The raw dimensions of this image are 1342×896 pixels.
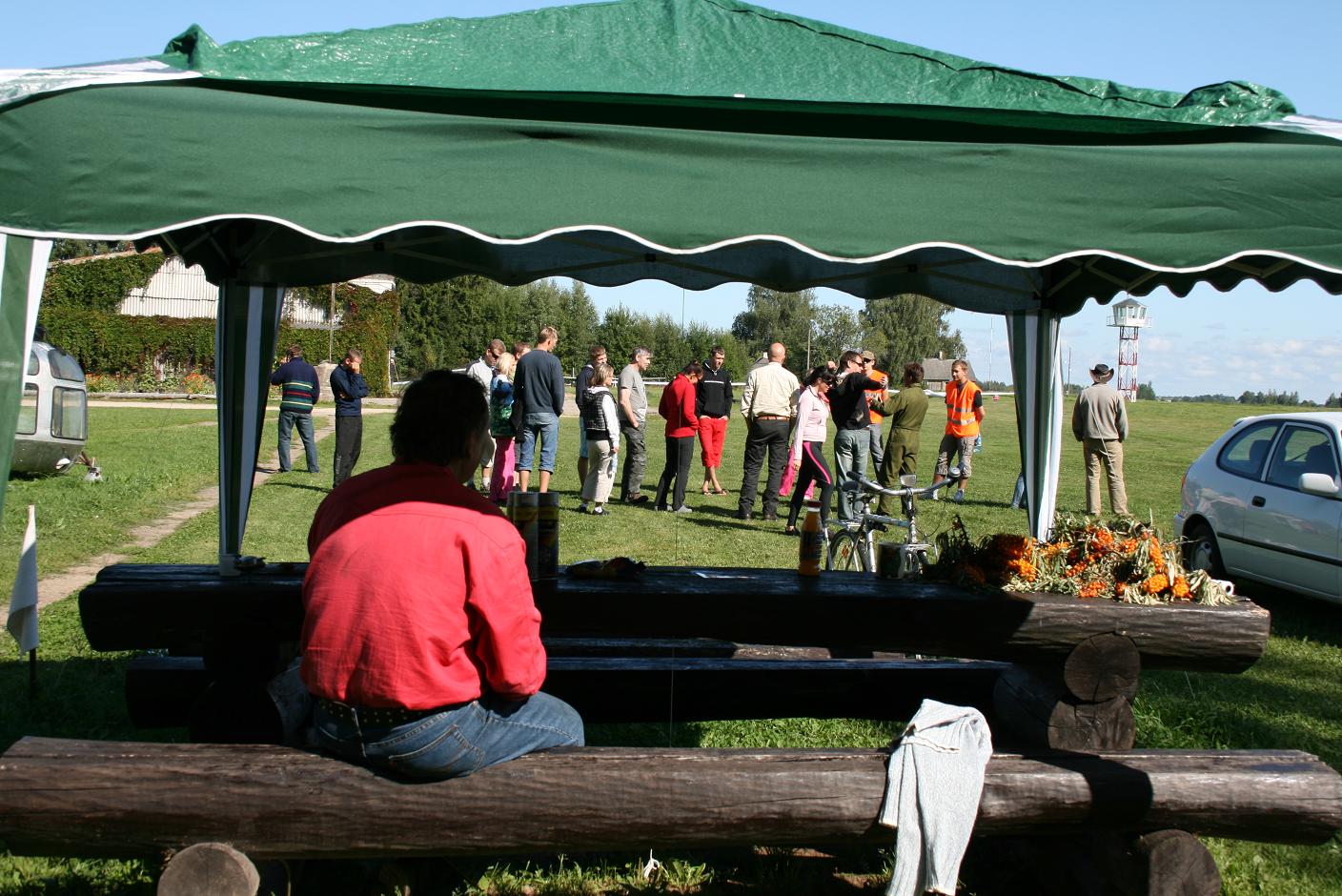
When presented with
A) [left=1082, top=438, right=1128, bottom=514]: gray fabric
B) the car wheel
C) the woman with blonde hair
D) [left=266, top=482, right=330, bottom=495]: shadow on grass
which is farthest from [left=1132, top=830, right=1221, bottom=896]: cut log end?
[left=266, top=482, right=330, bottom=495]: shadow on grass

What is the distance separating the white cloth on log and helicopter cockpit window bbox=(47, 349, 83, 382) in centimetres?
1309

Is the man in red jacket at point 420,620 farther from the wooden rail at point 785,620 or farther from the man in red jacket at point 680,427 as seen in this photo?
the man in red jacket at point 680,427

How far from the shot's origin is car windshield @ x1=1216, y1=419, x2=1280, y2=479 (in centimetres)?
926

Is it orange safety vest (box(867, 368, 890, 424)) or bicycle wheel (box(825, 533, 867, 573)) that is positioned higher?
orange safety vest (box(867, 368, 890, 424))

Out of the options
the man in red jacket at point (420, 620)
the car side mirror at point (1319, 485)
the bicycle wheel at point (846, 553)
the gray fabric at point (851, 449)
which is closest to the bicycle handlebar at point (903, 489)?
the bicycle wheel at point (846, 553)

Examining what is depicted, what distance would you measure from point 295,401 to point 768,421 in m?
7.37

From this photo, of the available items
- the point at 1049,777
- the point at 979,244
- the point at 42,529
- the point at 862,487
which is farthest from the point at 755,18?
the point at 42,529

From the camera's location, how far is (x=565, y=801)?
3299 millimetres

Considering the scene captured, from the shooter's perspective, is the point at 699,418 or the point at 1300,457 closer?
the point at 1300,457

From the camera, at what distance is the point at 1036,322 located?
6324 mm

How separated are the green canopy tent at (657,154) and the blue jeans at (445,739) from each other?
1.41m

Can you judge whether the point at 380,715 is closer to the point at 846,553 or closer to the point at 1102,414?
the point at 846,553

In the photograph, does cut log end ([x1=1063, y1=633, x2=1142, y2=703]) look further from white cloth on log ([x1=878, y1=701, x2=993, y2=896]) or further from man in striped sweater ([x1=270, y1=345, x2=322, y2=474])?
man in striped sweater ([x1=270, y1=345, x2=322, y2=474])

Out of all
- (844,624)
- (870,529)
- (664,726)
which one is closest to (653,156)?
(844,624)
